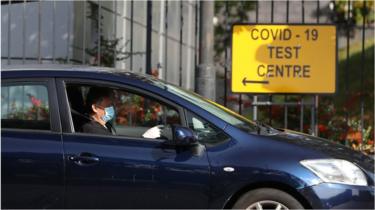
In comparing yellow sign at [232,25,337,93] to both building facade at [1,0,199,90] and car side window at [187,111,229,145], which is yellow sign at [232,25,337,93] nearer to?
building facade at [1,0,199,90]

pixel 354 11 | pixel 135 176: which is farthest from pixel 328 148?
pixel 354 11

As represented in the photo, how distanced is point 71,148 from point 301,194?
1664 millimetres

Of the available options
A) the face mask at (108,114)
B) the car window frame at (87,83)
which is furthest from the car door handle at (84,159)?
the face mask at (108,114)

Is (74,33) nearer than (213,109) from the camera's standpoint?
No

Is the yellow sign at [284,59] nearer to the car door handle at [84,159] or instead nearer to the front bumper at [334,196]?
the front bumper at [334,196]

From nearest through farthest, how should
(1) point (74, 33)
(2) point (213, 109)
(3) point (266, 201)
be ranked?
(3) point (266, 201) → (2) point (213, 109) → (1) point (74, 33)

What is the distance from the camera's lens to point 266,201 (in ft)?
14.7

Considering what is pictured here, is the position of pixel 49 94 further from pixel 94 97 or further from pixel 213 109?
pixel 213 109

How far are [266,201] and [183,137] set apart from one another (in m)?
0.74

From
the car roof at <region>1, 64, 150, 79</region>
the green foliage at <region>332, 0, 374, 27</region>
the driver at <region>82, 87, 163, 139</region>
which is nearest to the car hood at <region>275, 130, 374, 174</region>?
the driver at <region>82, 87, 163, 139</region>

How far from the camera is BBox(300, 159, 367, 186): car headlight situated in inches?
179

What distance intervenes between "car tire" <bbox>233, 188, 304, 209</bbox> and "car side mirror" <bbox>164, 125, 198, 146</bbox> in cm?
53

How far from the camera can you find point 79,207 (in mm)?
4527

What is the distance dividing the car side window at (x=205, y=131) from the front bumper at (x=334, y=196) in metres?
0.69
